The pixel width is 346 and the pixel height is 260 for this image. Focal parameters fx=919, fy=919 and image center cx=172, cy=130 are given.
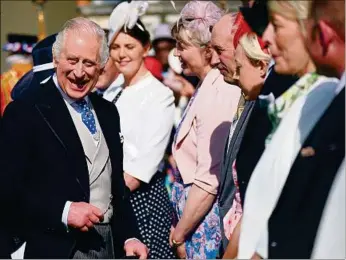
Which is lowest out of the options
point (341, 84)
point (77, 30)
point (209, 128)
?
point (209, 128)

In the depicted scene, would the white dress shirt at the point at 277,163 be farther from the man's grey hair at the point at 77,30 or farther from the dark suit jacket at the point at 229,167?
the man's grey hair at the point at 77,30

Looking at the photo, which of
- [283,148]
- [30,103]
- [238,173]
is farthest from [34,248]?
[283,148]

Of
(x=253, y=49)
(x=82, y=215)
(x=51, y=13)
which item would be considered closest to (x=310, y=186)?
(x=253, y=49)

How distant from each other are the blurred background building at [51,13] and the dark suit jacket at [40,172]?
325 inches

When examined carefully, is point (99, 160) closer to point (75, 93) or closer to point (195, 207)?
point (75, 93)

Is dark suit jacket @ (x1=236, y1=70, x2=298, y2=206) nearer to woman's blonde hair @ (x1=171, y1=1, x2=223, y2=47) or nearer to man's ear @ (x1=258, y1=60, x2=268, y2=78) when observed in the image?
man's ear @ (x1=258, y1=60, x2=268, y2=78)

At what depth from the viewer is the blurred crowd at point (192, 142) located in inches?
101

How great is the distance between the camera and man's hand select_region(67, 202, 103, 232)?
374 centimetres

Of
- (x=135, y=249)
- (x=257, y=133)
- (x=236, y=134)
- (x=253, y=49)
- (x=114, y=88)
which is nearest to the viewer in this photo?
(x=257, y=133)

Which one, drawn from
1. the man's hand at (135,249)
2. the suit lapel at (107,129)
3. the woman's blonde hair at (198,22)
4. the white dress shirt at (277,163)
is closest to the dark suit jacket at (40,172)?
the suit lapel at (107,129)

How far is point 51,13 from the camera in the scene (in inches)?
677

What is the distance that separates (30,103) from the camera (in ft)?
12.4

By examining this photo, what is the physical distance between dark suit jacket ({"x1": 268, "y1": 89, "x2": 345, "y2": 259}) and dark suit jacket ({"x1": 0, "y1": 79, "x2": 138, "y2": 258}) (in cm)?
137

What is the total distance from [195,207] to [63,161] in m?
0.94
